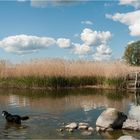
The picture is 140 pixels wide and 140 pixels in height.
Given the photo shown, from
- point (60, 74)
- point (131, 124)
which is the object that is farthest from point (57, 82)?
point (131, 124)

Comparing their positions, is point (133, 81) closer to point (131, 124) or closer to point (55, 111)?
point (55, 111)

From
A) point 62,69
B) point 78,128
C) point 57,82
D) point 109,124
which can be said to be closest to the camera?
point 78,128

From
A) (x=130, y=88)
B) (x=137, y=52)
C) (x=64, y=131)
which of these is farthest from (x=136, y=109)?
(x=137, y=52)

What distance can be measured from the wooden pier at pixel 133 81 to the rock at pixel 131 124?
15114 millimetres

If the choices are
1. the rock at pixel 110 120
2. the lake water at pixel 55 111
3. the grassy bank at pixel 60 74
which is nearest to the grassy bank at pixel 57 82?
the grassy bank at pixel 60 74

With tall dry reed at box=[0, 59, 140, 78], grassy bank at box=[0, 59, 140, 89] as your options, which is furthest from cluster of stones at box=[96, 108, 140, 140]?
tall dry reed at box=[0, 59, 140, 78]

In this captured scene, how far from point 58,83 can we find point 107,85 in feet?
11.4

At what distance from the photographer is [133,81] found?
29156mm

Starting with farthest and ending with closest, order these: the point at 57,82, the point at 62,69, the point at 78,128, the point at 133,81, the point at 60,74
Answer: the point at 133,81, the point at 62,69, the point at 60,74, the point at 57,82, the point at 78,128

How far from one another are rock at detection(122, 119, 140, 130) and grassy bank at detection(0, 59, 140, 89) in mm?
14562

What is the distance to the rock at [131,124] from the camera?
43.4 feet

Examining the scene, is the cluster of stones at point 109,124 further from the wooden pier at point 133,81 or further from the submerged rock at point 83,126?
the wooden pier at point 133,81

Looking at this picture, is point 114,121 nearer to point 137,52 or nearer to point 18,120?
point 18,120

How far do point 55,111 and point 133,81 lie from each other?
13309 mm
